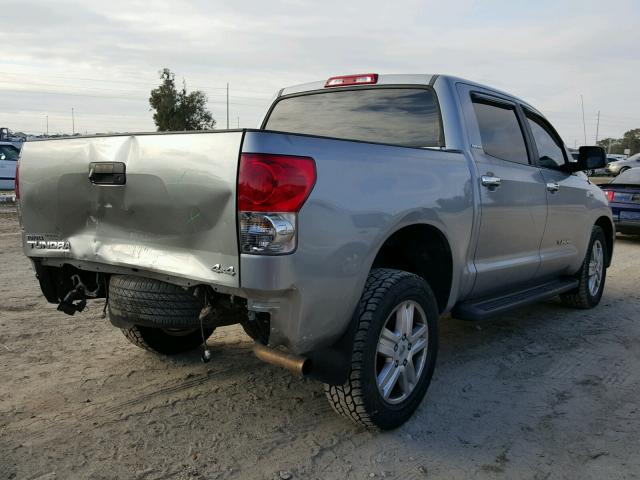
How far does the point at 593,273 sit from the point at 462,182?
115 inches

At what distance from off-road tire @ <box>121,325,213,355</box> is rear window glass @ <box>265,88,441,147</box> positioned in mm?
1735

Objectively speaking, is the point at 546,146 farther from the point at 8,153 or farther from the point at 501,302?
the point at 8,153

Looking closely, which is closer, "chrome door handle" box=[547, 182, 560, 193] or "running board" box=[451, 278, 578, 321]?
"running board" box=[451, 278, 578, 321]

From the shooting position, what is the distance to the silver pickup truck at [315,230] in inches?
101

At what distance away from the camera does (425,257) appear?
12.1 ft

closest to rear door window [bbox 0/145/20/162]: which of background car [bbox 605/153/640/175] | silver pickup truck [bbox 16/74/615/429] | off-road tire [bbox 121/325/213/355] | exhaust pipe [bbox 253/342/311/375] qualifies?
off-road tire [bbox 121/325/213/355]

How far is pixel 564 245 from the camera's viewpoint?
5.11 metres

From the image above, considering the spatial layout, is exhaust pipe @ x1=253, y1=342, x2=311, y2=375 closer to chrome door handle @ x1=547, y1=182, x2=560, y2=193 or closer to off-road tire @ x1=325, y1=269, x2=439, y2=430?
off-road tire @ x1=325, y1=269, x2=439, y2=430

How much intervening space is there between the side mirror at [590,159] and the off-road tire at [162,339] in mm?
3460

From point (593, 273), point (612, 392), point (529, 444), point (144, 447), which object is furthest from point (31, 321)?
point (593, 273)

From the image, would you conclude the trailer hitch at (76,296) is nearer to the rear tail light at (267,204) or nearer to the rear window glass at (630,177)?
the rear tail light at (267,204)

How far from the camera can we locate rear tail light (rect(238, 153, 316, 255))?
2.51 metres

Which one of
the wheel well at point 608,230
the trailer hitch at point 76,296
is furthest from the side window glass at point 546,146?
the trailer hitch at point 76,296

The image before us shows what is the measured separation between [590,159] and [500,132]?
46.6 inches
